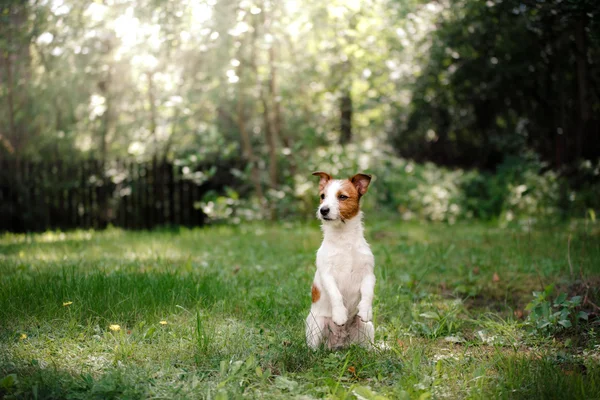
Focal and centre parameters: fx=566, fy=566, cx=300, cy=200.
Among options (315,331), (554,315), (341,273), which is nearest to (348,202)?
(341,273)

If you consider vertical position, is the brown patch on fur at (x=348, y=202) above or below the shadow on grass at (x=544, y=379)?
above

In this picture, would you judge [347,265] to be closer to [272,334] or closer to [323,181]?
[323,181]

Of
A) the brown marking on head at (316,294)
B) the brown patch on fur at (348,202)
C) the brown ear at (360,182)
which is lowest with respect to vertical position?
the brown marking on head at (316,294)

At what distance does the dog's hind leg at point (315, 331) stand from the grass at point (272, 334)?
0.06 meters

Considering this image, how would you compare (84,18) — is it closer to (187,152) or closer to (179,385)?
(187,152)

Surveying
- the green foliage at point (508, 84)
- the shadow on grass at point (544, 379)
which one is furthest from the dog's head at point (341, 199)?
the green foliage at point (508, 84)

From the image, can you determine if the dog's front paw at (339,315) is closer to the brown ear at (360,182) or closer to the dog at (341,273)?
the dog at (341,273)

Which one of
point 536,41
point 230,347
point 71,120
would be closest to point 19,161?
point 71,120

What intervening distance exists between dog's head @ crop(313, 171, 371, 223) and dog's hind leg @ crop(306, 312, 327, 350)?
0.61 meters

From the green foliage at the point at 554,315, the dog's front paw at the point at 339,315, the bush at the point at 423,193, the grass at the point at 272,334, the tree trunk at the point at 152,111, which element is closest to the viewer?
the grass at the point at 272,334

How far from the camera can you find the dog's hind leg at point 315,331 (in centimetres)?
340

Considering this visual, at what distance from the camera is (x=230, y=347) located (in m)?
3.36

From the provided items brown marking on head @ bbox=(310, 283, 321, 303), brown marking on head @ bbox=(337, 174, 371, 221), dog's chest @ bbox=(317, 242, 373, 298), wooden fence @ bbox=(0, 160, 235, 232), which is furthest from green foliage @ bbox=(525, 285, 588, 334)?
wooden fence @ bbox=(0, 160, 235, 232)

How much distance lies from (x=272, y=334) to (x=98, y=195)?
7884 millimetres
